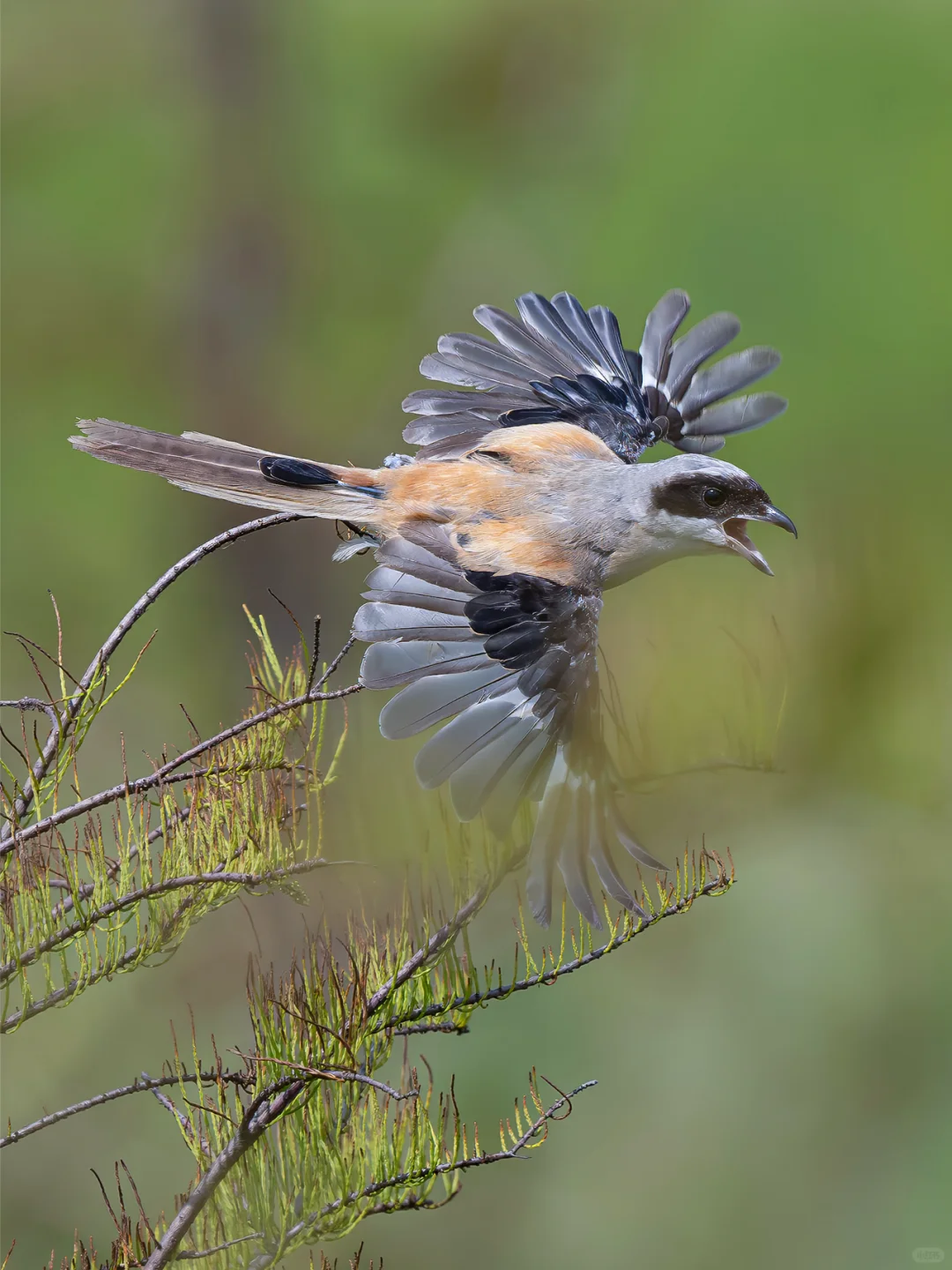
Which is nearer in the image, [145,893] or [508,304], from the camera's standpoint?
[145,893]

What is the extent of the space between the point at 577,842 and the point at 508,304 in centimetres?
365

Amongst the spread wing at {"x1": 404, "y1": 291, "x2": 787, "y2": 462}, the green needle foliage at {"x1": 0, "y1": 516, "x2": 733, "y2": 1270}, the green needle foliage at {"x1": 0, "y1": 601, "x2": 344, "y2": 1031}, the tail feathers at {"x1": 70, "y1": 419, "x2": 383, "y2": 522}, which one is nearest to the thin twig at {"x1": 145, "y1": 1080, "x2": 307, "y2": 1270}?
the green needle foliage at {"x1": 0, "y1": 516, "x2": 733, "y2": 1270}

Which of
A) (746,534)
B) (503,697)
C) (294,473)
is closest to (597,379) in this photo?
(746,534)

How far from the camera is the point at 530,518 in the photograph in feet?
5.29

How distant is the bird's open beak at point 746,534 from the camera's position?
5.27 ft

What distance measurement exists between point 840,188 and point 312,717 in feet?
16.7

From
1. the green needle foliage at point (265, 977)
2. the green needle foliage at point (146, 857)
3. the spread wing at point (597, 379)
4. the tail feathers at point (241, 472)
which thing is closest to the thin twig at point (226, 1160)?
the green needle foliage at point (265, 977)

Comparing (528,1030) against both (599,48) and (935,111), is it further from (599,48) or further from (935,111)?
(935,111)

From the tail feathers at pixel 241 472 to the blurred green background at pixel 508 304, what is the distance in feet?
2.30

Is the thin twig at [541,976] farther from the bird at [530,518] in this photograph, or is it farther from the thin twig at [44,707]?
the thin twig at [44,707]

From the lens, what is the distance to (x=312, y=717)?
106cm

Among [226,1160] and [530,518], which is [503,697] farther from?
[226,1160]

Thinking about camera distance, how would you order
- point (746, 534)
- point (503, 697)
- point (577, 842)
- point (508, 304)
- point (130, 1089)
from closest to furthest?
point (130, 1089)
point (577, 842)
point (503, 697)
point (746, 534)
point (508, 304)

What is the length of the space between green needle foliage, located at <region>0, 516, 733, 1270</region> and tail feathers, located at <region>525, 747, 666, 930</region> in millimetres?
213
